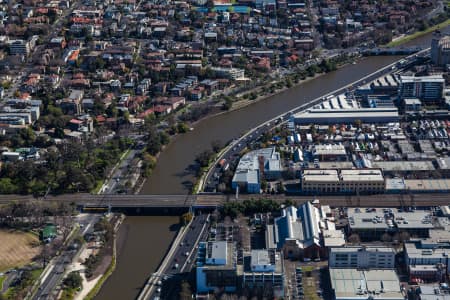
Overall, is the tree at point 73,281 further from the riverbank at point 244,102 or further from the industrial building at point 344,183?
the industrial building at point 344,183

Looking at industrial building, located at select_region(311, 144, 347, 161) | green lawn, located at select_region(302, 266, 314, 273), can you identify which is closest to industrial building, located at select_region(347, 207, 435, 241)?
green lawn, located at select_region(302, 266, 314, 273)

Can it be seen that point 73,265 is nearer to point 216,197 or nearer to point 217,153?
point 216,197

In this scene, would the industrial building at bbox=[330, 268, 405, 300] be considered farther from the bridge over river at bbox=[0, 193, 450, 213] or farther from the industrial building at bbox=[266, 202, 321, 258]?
the bridge over river at bbox=[0, 193, 450, 213]

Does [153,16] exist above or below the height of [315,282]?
above

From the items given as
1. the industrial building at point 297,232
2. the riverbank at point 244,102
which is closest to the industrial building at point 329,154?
the riverbank at point 244,102

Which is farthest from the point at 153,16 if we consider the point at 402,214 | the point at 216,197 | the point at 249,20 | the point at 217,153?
the point at 402,214

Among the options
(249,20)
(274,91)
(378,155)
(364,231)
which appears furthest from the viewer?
(249,20)
